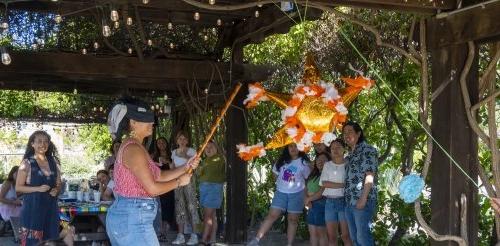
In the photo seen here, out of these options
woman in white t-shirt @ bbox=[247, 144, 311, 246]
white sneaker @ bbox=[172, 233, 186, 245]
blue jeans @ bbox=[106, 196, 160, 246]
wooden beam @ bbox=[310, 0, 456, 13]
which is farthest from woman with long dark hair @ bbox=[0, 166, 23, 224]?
wooden beam @ bbox=[310, 0, 456, 13]

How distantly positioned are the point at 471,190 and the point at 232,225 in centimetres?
429

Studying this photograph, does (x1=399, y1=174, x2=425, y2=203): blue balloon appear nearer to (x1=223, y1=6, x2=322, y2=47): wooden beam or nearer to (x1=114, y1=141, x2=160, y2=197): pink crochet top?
(x1=114, y1=141, x2=160, y2=197): pink crochet top

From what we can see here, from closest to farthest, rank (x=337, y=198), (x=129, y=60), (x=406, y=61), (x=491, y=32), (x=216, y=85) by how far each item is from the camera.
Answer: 1. (x=491, y=32)
2. (x=337, y=198)
3. (x=406, y=61)
4. (x=129, y=60)
5. (x=216, y=85)

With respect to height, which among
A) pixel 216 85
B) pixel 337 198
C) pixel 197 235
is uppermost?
pixel 216 85

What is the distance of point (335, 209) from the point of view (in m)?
5.83

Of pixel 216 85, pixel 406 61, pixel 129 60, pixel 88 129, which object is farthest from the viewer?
pixel 88 129

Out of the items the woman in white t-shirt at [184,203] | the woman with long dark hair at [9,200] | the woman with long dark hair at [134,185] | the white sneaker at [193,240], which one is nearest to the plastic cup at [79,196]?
the woman with long dark hair at [9,200]

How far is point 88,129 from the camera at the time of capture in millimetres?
22312

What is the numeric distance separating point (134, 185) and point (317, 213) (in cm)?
337

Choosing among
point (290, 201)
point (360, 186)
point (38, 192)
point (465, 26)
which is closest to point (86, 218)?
point (38, 192)

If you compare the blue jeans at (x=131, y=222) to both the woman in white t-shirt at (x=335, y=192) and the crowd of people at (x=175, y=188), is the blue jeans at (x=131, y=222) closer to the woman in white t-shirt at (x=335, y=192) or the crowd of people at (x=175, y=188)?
the crowd of people at (x=175, y=188)

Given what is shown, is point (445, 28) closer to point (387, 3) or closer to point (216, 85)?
point (387, 3)

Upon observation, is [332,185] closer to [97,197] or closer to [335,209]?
[335,209]

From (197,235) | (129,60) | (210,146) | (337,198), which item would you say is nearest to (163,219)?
(197,235)
